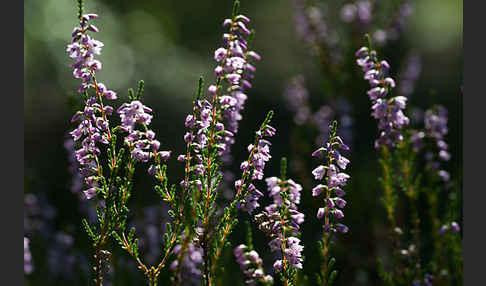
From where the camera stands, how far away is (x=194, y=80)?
32.5 ft

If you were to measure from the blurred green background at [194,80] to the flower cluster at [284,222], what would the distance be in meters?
1.99

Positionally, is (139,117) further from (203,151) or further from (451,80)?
(451,80)

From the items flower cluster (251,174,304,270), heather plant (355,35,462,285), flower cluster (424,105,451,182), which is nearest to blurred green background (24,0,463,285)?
flower cluster (424,105,451,182)

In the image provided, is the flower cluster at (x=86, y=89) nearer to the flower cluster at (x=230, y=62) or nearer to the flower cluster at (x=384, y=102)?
the flower cluster at (x=230, y=62)

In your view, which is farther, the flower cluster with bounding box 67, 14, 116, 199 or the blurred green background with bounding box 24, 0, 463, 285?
the blurred green background with bounding box 24, 0, 463, 285

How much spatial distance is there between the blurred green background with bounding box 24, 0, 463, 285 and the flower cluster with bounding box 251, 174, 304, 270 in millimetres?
1991

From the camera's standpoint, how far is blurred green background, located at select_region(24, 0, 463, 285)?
18.1 ft

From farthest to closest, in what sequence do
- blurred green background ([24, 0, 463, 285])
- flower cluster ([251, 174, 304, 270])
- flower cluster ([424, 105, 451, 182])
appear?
1. blurred green background ([24, 0, 463, 285])
2. flower cluster ([424, 105, 451, 182])
3. flower cluster ([251, 174, 304, 270])

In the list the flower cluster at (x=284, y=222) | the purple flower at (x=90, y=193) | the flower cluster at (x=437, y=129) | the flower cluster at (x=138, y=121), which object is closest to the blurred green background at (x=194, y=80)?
the flower cluster at (x=437, y=129)

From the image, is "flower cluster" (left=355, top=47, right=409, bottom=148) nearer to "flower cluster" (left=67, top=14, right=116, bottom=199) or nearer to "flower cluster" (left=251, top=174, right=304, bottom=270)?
"flower cluster" (left=251, top=174, right=304, bottom=270)

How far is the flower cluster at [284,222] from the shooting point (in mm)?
2426

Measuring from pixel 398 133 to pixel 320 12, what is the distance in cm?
332

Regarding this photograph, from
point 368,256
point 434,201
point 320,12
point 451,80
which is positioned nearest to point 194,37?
point 451,80

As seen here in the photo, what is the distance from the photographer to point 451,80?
365 inches
